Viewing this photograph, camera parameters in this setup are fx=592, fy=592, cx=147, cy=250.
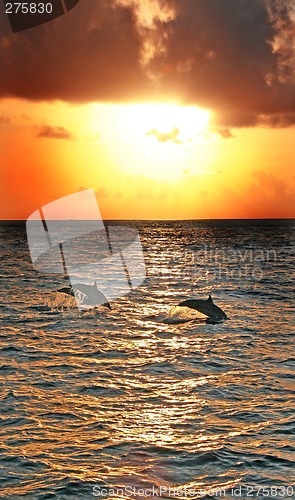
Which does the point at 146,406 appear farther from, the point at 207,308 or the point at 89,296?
the point at 89,296

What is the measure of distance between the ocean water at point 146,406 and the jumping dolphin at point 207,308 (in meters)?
0.61

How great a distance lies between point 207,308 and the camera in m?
31.1

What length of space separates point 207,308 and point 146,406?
51.1 ft

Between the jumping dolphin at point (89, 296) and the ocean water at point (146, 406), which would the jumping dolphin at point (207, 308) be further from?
the jumping dolphin at point (89, 296)

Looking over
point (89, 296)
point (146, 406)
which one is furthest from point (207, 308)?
point (146, 406)

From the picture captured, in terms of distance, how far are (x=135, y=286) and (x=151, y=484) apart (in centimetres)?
4109

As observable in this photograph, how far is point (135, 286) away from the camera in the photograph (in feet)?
172

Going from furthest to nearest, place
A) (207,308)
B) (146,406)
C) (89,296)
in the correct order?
(89,296) → (207,308) → (146,406)

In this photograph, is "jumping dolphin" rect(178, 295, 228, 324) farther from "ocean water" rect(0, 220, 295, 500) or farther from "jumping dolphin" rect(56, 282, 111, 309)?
"jumping dolphin" rect(56, 282, 111, 309)

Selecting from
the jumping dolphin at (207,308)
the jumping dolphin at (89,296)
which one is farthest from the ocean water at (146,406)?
the jumping dolphin at (89,296)

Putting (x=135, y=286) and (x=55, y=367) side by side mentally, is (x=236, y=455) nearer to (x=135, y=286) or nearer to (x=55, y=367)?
(x=55, y=367)

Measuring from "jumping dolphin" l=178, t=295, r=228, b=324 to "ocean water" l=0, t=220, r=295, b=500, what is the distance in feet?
2.01

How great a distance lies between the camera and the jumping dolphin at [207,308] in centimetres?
3064

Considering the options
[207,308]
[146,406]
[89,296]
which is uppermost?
[207,308]
